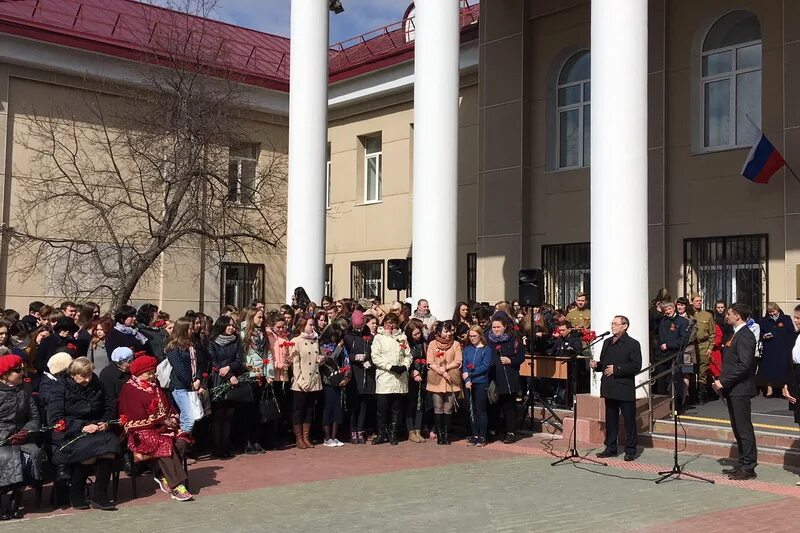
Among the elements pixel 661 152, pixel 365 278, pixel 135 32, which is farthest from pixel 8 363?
pixel 135 32

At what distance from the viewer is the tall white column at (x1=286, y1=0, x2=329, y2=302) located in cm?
1833

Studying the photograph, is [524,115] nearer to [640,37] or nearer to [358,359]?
[640,37]

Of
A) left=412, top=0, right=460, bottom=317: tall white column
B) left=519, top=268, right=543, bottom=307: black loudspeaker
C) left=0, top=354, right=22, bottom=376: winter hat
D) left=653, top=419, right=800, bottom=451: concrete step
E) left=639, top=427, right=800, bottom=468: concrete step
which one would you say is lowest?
left=639, top=427, right=800, bottom=468: concrete step

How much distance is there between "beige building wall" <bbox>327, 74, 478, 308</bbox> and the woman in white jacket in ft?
33.1

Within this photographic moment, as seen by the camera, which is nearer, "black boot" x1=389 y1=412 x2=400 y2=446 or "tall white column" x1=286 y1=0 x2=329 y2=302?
"black boot" x1=389 y1=412 x2=400 y2=446

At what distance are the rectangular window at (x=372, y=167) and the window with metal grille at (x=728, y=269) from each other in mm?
10623

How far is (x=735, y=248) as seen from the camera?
58.7ft

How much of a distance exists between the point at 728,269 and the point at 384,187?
10.8 m

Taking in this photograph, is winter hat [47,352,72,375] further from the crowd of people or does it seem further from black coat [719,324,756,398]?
black coat [719,324,756,398]

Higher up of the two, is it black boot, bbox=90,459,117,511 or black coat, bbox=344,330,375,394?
black coat, bbox=344,330,375,394

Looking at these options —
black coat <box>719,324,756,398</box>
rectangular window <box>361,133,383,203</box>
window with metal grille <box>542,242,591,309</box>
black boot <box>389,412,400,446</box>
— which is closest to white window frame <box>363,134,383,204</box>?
rectangular window <box>361,133,383,203</box>

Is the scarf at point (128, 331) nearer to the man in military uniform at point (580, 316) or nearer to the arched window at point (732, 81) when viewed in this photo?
the man in military uniform at point (580, 316)

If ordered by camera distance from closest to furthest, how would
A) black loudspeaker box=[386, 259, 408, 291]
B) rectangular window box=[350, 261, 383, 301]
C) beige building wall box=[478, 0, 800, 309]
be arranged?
beige building wall box=[478, 0, 800, 309] < black loudspeaker box=[386, 259, 408, 291] < rectangular window box=[350, 261, 383, 301]

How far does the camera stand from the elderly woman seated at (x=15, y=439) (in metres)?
8.44
